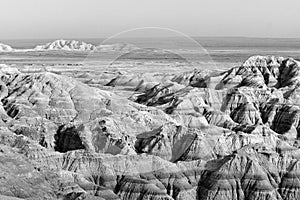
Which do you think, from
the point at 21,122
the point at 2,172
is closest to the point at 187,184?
the point at 2,172

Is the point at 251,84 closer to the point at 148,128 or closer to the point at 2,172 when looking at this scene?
the point at 148,128

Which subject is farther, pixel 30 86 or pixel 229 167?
pixel 30 86

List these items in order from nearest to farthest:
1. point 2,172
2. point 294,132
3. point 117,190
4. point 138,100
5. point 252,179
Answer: point 2,172, point 117,190, point 252,179, point 294,132, point 138,100

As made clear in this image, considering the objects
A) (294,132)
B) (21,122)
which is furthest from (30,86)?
(294,132)

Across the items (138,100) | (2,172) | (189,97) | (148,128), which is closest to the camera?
(2,172)

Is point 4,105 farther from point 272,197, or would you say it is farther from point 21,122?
point 272,197

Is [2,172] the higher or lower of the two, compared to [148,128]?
higher
